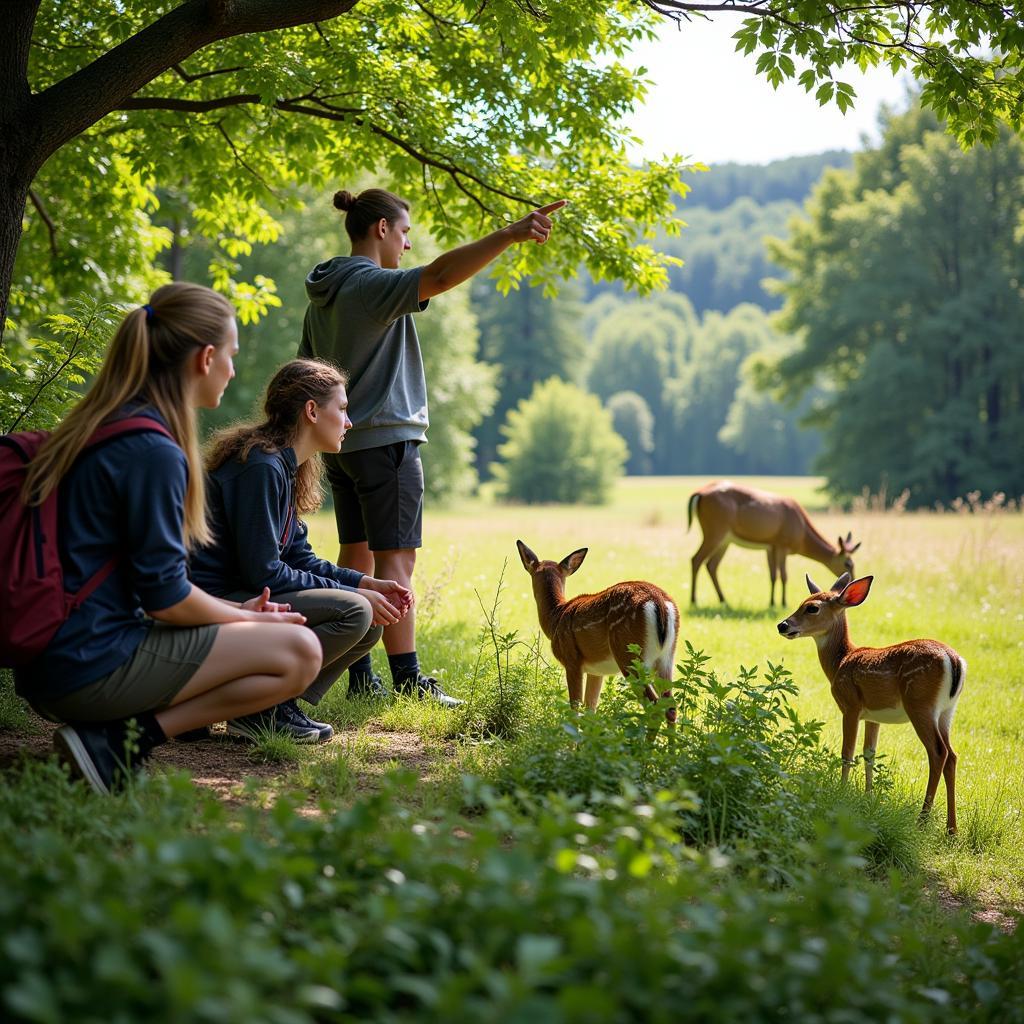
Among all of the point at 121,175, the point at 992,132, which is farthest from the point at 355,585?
the point at 121,175

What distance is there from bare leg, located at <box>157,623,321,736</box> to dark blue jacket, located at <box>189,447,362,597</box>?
31.7 inches

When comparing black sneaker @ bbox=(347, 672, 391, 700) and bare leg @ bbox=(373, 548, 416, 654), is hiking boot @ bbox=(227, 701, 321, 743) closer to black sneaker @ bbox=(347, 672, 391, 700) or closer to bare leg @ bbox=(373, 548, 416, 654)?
black sneaker @ bbox=(347, 672, 391, 700)

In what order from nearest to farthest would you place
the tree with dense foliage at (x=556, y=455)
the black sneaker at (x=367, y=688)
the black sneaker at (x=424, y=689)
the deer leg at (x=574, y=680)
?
the deer leg at (x=574, y=680)
the black sneaker at (x=424, y=689)
the black sneaker at (x=367, y=688)
the tree with dense foliage at (x=556, y=455)

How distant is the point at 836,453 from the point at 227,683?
39174 millimetres

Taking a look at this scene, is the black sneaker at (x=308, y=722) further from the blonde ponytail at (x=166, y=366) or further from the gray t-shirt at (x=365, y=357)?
the gray t-shirt at (x=365, y=357)

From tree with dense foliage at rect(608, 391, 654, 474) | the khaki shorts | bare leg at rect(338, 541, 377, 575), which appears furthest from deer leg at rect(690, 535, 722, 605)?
tree with dense foliage at rect(608, 391, 654, 474)

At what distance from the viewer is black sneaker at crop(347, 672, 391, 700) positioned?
5.95 metres

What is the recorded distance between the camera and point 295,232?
34094 mm

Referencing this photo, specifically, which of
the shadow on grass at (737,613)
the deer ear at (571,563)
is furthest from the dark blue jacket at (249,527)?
the shadow on grass at (737,613)

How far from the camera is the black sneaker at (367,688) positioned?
19.5 feet

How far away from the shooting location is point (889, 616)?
35.6 feet

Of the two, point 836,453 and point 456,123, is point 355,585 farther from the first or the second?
point 836,453

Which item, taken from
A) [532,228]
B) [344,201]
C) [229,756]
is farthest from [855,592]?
[344,201]

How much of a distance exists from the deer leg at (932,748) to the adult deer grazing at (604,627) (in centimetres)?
126
